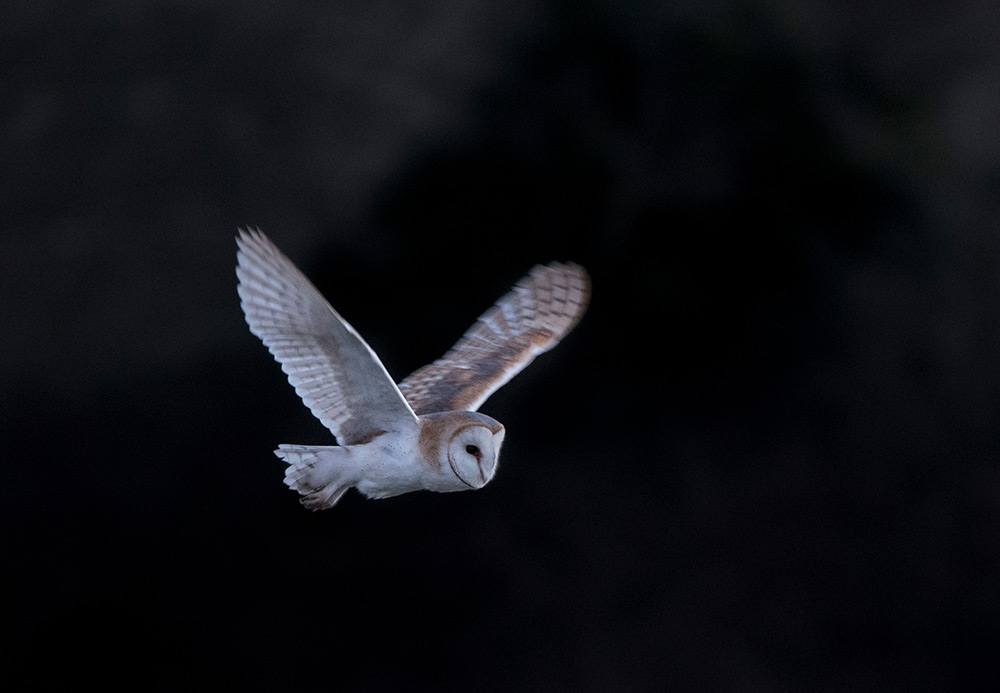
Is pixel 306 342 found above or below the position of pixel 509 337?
above

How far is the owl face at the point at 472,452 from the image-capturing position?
241cm

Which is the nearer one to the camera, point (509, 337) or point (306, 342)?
point (306, 342)

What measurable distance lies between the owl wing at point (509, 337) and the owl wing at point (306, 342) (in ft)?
1.62

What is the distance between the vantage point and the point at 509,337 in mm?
3350

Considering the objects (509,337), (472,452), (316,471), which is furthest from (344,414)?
(509,337)

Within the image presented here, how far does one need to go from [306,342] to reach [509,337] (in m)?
1.05

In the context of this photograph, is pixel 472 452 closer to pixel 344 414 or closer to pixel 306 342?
pixel 344 414

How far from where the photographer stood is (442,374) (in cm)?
321

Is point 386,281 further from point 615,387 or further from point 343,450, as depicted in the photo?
point 343,450

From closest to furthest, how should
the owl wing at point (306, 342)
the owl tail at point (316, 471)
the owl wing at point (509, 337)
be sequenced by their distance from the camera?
1. the owl wing at point (306, 342)
2. the owl tail at point (316, 471)
3. the owl wing at point (509, 337)

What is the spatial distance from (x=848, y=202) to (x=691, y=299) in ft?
6.25

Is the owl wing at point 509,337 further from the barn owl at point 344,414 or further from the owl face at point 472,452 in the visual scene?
the owl face at point 472,452

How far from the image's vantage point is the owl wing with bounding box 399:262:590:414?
309 centimetres

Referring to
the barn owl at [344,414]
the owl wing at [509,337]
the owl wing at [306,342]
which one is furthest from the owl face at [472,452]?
the owl wing at [509,337]
